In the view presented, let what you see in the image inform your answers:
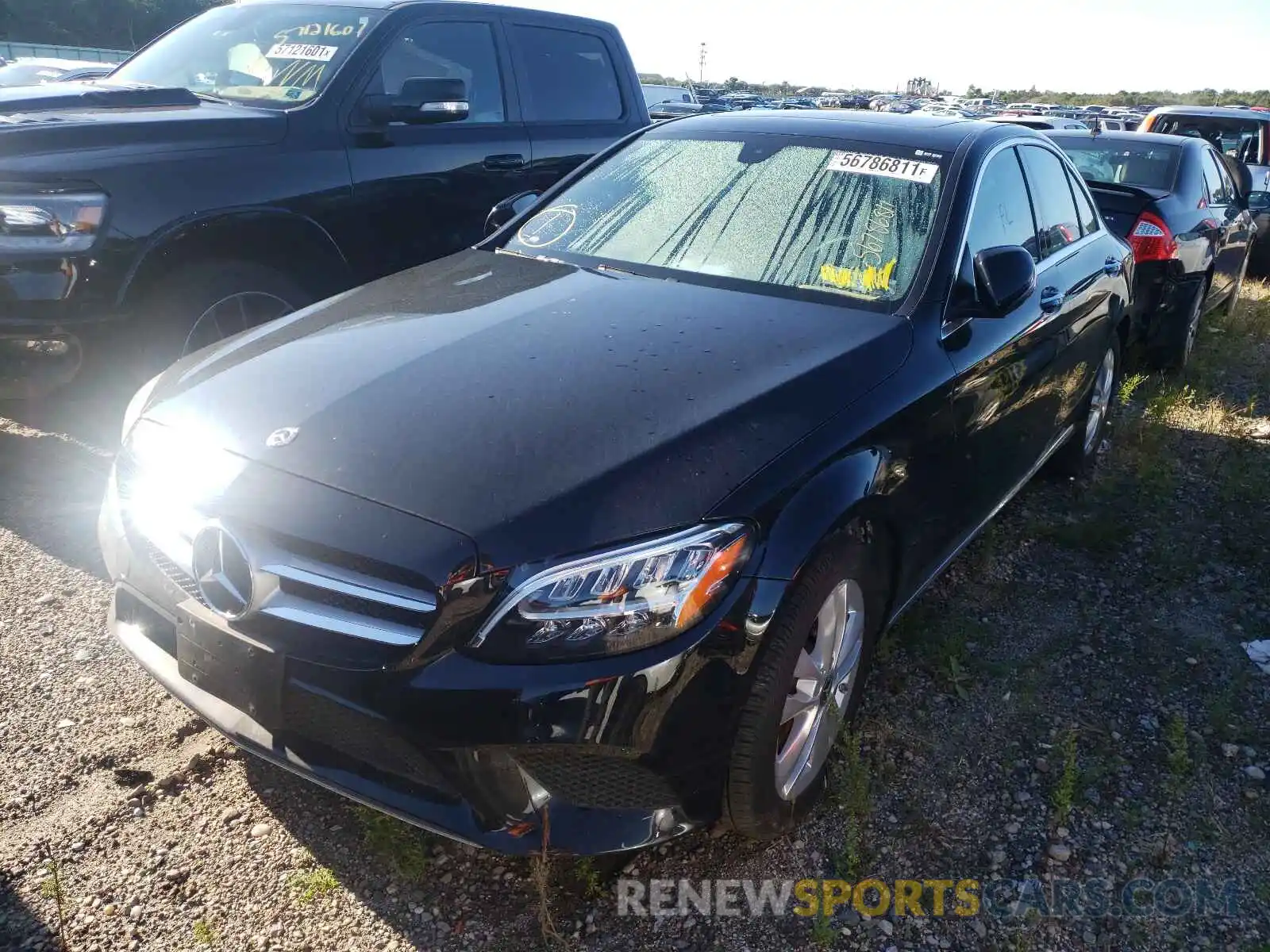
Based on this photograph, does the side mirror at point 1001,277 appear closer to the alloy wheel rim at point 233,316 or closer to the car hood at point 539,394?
the car hood at point 539,394

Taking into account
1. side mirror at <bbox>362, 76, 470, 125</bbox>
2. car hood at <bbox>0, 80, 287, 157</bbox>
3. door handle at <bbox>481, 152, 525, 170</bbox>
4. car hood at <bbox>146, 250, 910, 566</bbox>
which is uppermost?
side mirror at <bbox>362, 76, 470, 125</bbox>

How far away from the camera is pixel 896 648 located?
10.8 feet

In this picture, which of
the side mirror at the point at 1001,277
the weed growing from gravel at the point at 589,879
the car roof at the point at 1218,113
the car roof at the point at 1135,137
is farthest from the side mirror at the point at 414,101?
the car roof at the point at 1218,113

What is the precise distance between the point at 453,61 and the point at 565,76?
0.85 meters

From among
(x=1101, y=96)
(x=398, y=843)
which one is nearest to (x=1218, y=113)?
(x=398, y=843)

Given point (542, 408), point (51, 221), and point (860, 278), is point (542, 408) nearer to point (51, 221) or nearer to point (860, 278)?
point (860, 278)

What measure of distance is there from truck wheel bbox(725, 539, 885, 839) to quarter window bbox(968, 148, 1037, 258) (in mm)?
1262

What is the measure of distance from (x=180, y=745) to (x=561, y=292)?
1.65 meters

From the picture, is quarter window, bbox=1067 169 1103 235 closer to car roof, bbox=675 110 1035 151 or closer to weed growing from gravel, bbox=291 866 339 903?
car roof, bbox=675 110 1035 151

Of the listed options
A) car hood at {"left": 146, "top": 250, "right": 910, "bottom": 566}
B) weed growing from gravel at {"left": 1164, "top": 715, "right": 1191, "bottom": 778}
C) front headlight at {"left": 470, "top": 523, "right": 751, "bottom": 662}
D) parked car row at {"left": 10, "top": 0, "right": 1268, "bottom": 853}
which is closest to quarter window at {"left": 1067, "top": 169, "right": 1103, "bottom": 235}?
parked car row at {"left": 10, "top": 0, "right": 1268, "bottom": 853}

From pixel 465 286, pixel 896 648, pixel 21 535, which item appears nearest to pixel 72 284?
pixel 21 535

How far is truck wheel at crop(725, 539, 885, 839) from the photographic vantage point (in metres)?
2.05

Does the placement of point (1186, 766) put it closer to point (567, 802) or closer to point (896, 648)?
point (896, 648)

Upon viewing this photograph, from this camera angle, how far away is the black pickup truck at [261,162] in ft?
11.7
